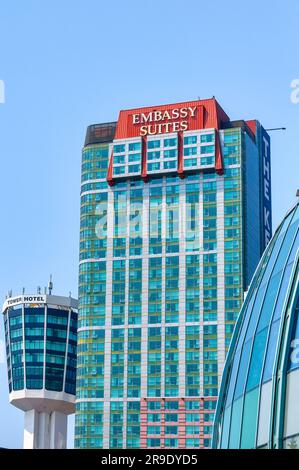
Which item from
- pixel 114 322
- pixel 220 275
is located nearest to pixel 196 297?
pixel 220 275

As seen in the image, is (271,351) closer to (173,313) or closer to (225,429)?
(225,429)

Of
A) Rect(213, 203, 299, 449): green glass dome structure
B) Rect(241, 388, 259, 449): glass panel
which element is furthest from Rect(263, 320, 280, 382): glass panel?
Rect(241, 388, 259, 449): glass panel

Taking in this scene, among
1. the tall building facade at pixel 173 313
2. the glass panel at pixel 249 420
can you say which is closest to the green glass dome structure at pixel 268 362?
the glass panel at pixel 249 420

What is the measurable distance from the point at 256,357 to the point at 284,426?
456cm

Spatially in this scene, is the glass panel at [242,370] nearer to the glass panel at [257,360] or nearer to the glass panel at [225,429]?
the glass panel at [257,360]

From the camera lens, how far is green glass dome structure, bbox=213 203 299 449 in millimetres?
21828

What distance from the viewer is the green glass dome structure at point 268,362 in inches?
859

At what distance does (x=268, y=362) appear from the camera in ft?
78.8

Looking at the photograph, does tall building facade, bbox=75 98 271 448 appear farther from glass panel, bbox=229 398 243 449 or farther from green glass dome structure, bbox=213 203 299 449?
glass panel, bbox=229 398 243 449

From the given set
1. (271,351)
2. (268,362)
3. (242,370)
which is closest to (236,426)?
(242,370)

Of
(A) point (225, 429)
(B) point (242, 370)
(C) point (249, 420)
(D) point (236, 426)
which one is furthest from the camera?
(A) point (225, 429)
